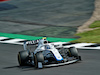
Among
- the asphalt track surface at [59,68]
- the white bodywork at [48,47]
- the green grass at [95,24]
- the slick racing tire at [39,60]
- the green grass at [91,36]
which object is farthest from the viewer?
the green grass at [95,24]

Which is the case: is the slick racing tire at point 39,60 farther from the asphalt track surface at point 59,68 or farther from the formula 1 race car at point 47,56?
the asphalt track surface at point 59,68

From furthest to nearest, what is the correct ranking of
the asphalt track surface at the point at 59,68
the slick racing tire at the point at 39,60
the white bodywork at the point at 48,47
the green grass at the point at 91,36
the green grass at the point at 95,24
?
the green grass at the point at 95,24 < the green grass at the point at 91,36 < the white bodywork at the point at 48,47 < the slick racing tire at the point at 39,60 < the asphalt track surface at the point at 59,68

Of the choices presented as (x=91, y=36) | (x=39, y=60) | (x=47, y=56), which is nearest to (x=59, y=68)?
(x=39, y=60)

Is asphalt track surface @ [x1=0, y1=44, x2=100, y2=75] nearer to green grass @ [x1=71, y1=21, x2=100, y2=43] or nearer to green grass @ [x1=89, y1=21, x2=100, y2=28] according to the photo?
green grass @ [x1=71, y1=21, x2=100, y2=43]

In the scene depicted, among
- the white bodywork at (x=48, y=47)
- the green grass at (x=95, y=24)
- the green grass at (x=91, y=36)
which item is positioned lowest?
the white bodywork at (x=48, y=47)

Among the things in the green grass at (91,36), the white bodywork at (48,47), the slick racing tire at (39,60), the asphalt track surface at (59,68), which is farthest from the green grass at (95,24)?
the slick racing tire at (39,60)

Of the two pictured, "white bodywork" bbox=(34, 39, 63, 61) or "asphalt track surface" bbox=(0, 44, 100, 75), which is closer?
"asphalt track surface" bbox=(0, 44, 100, 75)

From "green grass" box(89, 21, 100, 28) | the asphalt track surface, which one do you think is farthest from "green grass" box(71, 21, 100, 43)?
the asphalt track surface

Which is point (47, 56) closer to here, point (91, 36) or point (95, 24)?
point (91, 36)

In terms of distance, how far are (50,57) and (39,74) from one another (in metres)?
1.53

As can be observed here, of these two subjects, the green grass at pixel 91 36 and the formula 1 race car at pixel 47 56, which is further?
the green grass at pixel 91 36

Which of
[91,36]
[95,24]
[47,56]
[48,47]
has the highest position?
[95,24]

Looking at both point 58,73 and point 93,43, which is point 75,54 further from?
point 93,43

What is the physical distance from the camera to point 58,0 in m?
26.8
